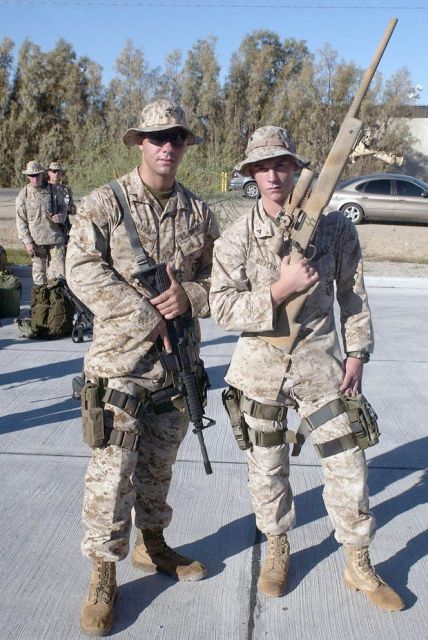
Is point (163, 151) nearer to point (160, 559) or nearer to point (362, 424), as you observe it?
point (362, 424)

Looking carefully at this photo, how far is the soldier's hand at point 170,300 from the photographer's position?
2.75m

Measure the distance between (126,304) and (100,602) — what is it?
3.70ft

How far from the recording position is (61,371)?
588 cm

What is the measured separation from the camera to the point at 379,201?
57.7ft

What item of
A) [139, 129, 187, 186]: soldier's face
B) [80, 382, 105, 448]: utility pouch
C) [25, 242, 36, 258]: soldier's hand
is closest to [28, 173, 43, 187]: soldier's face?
[25, 242, 36, 258]: soldier's hand

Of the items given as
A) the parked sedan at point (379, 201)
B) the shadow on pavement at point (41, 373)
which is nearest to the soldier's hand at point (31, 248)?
the shadow on pavement at point (41, 373)

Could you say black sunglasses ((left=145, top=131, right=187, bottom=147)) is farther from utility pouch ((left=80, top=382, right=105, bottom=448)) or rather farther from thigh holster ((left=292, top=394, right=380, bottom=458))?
thigh holster ((left=292, top=394, right=380, bottom=458))

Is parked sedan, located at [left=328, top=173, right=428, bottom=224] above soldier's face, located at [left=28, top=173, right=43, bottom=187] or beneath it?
beneath

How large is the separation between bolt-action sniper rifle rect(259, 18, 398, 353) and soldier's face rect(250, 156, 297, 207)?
0.07m

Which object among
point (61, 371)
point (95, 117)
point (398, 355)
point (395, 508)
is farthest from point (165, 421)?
point (95, 117)

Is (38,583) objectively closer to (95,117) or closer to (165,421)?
(165,421)

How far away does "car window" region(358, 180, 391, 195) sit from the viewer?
17703 millimetres

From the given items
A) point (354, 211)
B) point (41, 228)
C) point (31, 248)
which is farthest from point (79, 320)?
point (354, 211)

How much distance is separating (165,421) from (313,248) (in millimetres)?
924
